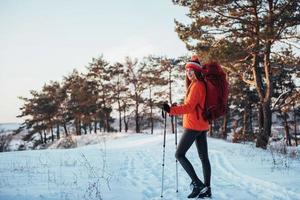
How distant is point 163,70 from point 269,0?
89.9 feet

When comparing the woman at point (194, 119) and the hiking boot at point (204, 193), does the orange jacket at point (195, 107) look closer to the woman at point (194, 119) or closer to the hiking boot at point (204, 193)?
the woman at point (194, 119)

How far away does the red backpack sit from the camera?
557cm

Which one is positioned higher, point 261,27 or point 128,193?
point 261,27

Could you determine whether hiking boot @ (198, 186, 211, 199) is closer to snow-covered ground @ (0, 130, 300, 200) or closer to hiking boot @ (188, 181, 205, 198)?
hiking boot @ (188, 181, 205, 198)

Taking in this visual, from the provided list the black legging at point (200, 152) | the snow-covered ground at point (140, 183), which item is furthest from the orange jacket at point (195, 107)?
the snow-covered ground at point (140, 183)

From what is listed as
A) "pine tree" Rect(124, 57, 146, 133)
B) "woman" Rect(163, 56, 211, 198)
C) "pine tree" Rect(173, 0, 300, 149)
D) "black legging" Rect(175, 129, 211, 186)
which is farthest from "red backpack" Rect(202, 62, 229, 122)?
"pine tree" Rect(124, 57, 146, 133)

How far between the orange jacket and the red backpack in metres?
0.09

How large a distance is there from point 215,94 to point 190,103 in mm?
463

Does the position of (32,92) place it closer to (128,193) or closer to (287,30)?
(287,30)

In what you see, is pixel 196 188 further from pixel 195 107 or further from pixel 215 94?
pixel 215 94

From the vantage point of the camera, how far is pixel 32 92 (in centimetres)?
5184

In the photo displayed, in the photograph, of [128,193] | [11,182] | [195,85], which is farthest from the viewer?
[11,182]

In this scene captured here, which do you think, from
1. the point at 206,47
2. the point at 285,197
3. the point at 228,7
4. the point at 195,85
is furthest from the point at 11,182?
the point at 228,7

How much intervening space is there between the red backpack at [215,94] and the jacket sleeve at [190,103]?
20 centimetres
